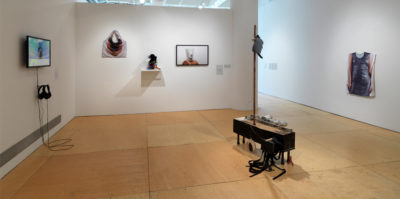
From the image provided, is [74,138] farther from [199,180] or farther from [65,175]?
[199,180]

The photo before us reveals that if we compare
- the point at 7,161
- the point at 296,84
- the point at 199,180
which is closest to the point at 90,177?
the point at 7,161

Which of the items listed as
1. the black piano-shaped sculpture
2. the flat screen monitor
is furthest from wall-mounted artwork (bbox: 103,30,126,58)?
the black piano-shaped sculpture

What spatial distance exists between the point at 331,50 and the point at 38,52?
724 cm

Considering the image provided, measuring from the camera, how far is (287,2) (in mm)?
9797

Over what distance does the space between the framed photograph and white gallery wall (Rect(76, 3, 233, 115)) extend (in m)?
0.14

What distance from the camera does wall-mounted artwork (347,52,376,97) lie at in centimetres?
622

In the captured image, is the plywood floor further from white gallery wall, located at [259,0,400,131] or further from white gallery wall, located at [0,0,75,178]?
white gallery wall, located at [259,0,400,131]

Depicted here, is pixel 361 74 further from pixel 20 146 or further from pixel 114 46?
pixel 20 146

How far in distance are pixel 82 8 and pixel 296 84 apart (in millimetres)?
7304

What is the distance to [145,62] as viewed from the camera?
777 cm

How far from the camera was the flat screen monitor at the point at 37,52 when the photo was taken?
414 centimetres

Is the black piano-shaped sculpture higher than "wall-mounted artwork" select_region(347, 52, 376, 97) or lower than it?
lower

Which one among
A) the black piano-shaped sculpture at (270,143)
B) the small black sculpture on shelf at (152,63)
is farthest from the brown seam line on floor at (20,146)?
the black piano-shaped sculpture at (270,143)

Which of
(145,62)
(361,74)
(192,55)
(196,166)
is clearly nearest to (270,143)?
(196,166)
